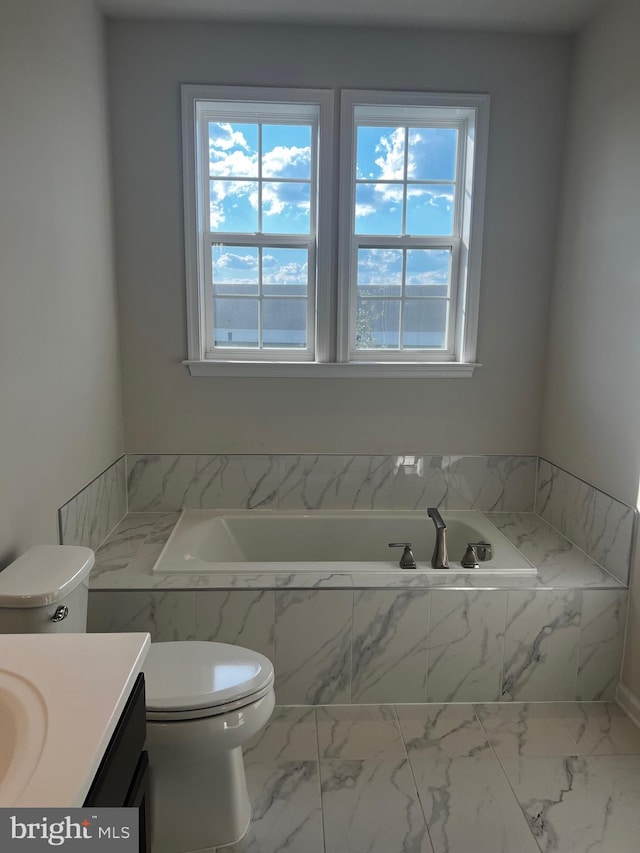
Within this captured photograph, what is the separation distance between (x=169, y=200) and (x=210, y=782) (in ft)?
7.77

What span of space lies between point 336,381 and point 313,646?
4.20ft

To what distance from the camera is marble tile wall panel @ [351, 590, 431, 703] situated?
91.1 inches

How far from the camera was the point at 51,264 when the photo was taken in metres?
2.14

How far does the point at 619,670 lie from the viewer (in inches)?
94.9

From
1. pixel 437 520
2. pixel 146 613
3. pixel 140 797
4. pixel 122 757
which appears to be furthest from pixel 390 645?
pixel 122 757

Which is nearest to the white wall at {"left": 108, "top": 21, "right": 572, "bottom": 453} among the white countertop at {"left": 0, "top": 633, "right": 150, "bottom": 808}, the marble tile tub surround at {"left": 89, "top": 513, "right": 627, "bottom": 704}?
the marble tile tub surround at {"left": 89, "top": 513, "right": 627, "bottom": 704}

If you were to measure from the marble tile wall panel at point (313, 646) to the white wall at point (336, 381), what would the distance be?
0.98 metres

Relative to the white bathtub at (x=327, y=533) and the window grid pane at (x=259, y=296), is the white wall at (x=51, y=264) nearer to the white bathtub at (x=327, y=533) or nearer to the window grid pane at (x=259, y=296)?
the window grid pane at (x=259, y=296)

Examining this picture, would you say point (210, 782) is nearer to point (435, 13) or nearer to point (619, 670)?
point (619, 670)

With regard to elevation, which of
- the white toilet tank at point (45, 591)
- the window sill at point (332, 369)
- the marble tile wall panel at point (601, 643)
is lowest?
the marble tile wall panel at point (601, 643)

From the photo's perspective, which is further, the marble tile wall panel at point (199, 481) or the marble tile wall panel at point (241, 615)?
the marble tile wall panel at point (199, 481)

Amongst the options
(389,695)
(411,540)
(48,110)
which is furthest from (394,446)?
(48,110)

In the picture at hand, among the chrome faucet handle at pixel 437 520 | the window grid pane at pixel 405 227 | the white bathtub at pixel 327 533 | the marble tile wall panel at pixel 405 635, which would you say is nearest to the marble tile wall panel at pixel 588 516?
the marble tile wall panel at pixel 405 635

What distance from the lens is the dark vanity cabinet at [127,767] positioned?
2.85 ft
